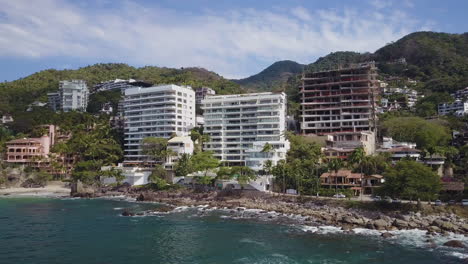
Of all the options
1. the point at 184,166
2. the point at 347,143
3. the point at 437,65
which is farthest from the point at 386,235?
the point at 437,65

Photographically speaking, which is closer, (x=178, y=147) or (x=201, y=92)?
(x=178, y=147)

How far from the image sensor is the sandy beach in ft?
308

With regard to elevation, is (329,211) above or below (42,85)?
below

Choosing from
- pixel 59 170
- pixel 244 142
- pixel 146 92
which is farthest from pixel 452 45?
pixel 59 170

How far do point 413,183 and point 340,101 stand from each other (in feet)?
170

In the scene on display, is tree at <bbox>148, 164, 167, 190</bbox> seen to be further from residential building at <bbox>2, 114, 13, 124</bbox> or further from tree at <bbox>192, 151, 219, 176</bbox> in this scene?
residential building at <bbox>2, 114, 13, 124</bbox>

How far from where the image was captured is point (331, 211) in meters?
60.9

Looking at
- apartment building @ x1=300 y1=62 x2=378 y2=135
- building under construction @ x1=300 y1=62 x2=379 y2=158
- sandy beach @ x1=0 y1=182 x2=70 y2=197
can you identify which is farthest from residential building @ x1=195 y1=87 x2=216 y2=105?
sandy beach @ x1=0 y1=182 x2=70 y2=197

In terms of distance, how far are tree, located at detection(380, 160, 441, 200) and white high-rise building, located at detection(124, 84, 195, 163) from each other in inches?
2500

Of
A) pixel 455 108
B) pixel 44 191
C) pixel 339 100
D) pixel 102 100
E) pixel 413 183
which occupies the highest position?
pixel 102 100

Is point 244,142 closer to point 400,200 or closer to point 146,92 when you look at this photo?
point 146,92

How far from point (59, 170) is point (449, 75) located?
153 metres

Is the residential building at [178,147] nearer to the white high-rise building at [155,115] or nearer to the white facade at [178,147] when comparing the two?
the white facade at [178,147]

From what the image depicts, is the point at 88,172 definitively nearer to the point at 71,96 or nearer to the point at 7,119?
the point at 7,119
